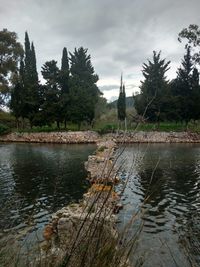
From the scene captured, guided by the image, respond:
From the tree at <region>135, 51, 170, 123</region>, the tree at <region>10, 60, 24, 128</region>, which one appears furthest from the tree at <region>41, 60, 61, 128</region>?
the tree at <region>135, 51, 170, 123</region>

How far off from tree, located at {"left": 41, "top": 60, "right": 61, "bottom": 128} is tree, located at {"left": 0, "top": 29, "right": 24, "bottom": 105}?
478 inches

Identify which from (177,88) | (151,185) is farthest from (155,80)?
(151,185)

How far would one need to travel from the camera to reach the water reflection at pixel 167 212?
24.0 feet

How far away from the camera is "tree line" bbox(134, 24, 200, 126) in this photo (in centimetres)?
4628

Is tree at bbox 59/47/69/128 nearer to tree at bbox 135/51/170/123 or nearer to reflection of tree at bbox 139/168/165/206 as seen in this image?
tree at bbox 135/51/170/123

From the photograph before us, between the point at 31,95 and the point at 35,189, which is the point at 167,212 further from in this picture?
the point at 31,95

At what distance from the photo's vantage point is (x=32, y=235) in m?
9.19

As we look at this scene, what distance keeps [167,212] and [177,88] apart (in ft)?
136

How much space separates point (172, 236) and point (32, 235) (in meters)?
3.64

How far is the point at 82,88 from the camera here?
49.3 m

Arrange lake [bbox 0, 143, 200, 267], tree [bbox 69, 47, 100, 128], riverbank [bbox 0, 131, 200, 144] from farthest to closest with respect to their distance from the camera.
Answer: tree [bbox 69, 47, 100, 128] → riverbank [bbox 0, 131, 200, 144] → lake [bbox 0, 143, 200, 267]

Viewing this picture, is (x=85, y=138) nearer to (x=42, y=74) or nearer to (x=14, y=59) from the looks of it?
(x=42, y=74)

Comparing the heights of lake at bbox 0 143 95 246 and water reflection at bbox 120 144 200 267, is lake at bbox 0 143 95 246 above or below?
above

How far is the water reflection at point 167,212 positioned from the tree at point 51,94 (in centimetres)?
2859
